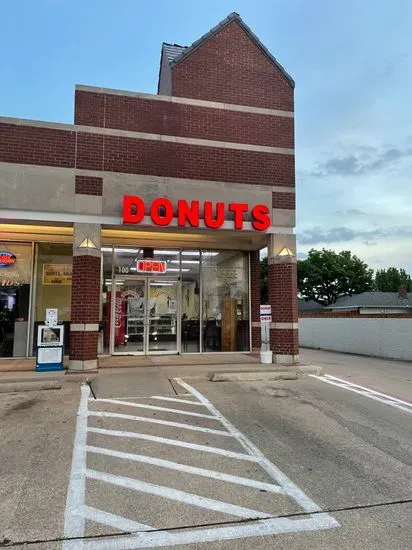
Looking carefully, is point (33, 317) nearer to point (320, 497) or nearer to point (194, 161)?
point (194, 161)

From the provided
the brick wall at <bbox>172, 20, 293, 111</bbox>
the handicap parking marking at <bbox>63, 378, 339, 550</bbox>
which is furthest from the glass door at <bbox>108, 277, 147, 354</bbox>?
the handicap parking marking at <bbox>63, 378, 339, 550</bbox>

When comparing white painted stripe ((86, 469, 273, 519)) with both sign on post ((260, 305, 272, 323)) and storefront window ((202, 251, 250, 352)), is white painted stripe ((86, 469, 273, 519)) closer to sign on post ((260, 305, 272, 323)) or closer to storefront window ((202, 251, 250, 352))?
sign on post ((260, 305, 272, 323))

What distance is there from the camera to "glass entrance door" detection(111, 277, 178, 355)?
14.5 m

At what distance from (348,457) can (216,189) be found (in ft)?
27.1

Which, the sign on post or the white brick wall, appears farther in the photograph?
the white brick wall

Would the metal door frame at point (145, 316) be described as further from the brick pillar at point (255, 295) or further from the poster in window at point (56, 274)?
the brick pillar at point (255, 295)

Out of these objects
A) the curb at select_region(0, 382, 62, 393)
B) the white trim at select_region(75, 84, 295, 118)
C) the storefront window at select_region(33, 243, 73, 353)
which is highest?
the white trim at select_region(75, 84, 295, 118)

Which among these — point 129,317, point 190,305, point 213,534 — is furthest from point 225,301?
point 213,534

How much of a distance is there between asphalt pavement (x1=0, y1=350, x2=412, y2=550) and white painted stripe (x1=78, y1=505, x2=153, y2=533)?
0.05 feet

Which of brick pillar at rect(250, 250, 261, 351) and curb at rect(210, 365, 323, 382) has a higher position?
brick pillar at rect(250, 250, 261, 351)

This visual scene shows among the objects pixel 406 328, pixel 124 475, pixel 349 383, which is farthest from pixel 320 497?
pixel 406 328

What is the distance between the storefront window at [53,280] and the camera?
14180 mm

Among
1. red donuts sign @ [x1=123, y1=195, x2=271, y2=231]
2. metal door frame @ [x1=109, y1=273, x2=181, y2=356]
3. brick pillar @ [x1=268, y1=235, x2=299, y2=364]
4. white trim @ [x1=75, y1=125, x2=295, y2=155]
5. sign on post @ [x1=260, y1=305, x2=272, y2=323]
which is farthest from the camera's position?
metal door frame @ [x1=109, y1=273, x2=181, y2=356]

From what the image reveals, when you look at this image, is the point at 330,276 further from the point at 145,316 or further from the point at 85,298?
the point at 85,298
